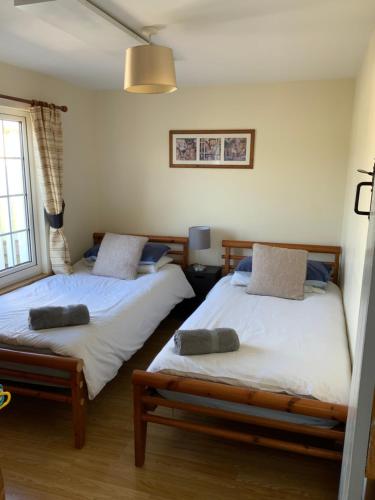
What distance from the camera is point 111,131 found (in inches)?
167

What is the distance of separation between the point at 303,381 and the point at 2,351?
5.49 feet

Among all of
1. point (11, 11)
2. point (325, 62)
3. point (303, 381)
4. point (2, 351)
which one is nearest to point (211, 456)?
point (303, 381)

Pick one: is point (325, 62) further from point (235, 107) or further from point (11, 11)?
point (11, 11)

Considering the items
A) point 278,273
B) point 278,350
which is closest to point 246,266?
point 278,273

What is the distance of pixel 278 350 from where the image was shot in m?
2.24

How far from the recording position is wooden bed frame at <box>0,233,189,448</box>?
7.16ft

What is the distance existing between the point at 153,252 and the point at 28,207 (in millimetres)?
1203

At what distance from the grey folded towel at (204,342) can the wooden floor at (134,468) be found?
586 mm

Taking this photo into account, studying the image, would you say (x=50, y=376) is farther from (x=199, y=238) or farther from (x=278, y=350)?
(x=199, y=238)

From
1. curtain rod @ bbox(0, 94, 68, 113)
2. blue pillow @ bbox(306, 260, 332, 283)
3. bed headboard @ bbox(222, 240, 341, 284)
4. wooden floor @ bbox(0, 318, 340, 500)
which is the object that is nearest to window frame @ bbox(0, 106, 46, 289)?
curtain rod @ bbox(0, 94, 68, 113)

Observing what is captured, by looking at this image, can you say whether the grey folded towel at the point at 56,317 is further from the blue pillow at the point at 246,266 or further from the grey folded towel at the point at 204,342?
the blue pillow at the point at 246,266

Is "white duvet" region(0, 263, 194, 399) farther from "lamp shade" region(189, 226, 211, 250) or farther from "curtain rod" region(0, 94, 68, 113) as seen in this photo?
"curtain rod" region(0, 94, 68, 113)

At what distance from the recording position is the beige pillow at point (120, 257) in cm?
364

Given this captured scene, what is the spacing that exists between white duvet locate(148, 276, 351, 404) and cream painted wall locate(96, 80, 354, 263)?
41.3 inches
